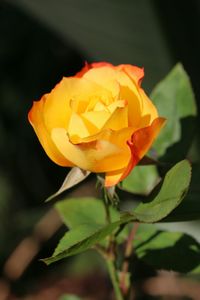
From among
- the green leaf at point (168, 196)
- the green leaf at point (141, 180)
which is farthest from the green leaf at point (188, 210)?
the green leaf at point (141, 180)

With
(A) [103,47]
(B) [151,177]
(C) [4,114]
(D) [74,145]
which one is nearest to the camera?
(D) [74,145]

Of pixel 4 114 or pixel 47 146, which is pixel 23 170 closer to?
pixel 4 114

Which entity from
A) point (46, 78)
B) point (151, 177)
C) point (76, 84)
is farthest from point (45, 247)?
point (76, 84)

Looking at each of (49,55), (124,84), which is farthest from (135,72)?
(49,55)

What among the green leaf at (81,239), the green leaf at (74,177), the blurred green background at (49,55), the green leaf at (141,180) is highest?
the green leaf at (74,177)

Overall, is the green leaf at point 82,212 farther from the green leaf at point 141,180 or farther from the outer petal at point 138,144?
the outer petal at point 138,144

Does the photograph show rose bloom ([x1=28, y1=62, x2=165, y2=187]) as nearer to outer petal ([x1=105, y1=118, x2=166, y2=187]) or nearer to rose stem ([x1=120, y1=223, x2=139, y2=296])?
outer petal ([x1=105, y1=118, x2=166, y2=187])

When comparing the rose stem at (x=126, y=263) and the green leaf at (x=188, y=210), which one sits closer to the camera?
the green leaf at (x=188, y=210)
